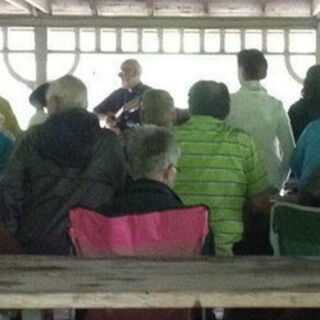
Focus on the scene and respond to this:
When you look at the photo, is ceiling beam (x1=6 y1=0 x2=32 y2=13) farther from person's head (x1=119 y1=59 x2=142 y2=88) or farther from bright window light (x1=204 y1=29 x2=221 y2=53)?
person's head (x1=119 y1=59 x2=142 y2=88)

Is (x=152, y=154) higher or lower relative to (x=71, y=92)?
lower

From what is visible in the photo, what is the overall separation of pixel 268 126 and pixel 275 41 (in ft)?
28.7

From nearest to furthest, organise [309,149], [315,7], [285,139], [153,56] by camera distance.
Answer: [309,149], [285,139], [315,7], [153,56]

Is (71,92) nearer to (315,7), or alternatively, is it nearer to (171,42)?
(315,7)

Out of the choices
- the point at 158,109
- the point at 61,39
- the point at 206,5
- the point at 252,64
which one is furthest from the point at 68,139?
the point at 61,39

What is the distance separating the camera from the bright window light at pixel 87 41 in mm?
14316

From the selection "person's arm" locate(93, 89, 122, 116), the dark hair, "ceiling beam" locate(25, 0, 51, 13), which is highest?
"ceiling beam" locate(25, 0, 51, 13)

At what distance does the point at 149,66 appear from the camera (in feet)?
46.9

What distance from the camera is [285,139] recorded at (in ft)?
17.9

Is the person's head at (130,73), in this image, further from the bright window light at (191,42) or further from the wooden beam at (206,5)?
the bright window light at (191,42)

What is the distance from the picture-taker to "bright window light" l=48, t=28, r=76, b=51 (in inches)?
562

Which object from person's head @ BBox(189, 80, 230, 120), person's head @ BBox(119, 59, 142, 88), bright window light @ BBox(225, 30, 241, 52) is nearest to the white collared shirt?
person's head @ BBox(189, 80, 230, 120)

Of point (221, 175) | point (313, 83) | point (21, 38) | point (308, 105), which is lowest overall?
point (221, 175)

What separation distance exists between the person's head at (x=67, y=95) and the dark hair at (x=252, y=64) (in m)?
1.34
